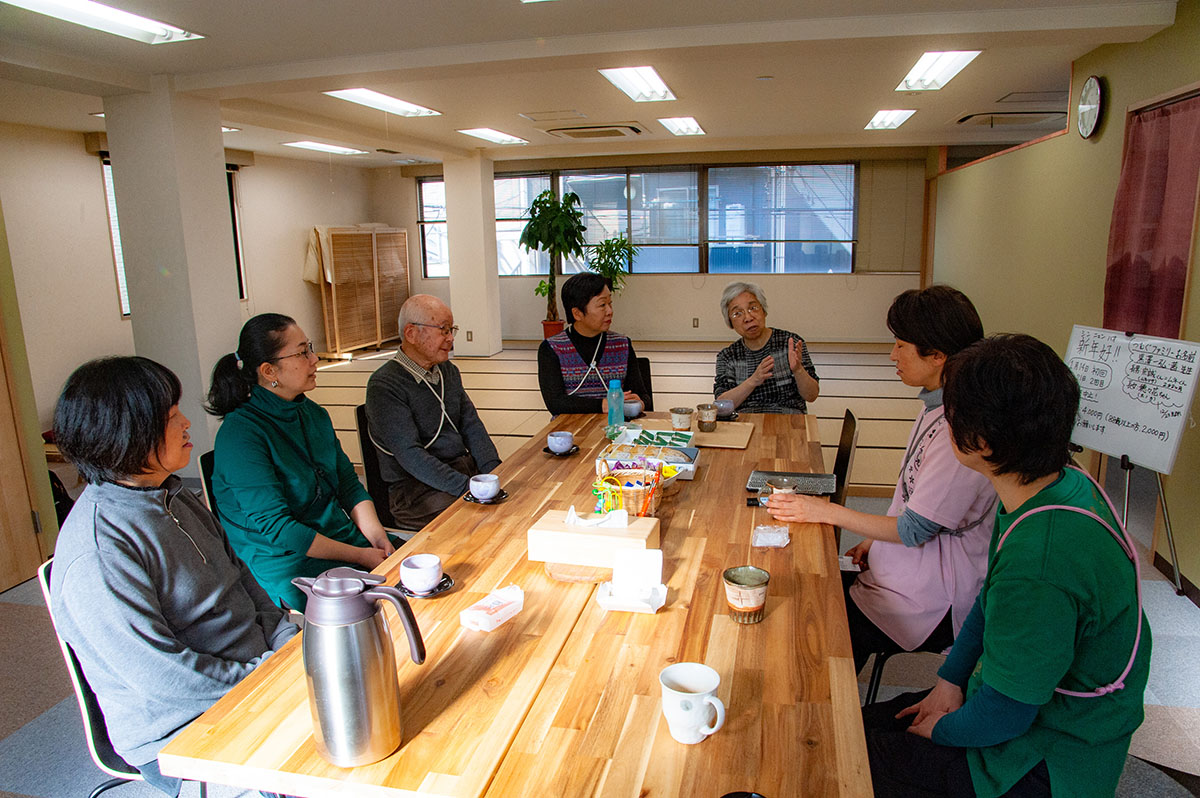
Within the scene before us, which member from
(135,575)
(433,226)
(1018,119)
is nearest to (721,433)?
(135,575)

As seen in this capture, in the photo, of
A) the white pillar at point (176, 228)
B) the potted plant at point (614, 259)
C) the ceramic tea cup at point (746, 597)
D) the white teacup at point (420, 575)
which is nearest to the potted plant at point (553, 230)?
the potted plant at point (614, 259)

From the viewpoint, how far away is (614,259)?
9266 millimetres

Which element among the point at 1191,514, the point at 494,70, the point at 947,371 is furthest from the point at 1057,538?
the point at 494,70

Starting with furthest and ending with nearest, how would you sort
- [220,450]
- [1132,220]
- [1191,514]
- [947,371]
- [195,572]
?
[1132,220] → [1191,514] → [220,450] → [195,572] → [947,371]

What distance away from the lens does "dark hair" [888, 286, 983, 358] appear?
177 centimetres

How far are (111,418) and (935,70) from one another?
508cm

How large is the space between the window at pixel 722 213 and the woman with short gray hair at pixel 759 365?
20.6ft

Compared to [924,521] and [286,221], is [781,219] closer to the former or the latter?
[286,221]

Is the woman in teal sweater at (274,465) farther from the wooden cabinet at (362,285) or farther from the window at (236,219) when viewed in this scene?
the wooden cabinet at (362,285)

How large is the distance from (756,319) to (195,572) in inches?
94.2

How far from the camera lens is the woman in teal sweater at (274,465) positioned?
2.04m

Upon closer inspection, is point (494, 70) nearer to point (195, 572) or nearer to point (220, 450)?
point (220, 450)

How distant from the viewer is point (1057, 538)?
1.11m

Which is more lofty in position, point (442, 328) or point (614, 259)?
point (614, 259)
